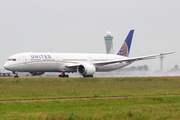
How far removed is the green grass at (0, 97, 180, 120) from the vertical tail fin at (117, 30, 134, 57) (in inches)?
1725

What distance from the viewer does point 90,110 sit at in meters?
15.8

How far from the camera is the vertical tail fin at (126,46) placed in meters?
65.1

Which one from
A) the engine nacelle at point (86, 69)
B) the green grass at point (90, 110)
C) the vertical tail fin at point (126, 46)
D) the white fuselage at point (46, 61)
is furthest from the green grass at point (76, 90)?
the vertical tail fin at point (126, 46)

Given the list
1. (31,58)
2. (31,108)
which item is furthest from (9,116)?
(31,58)

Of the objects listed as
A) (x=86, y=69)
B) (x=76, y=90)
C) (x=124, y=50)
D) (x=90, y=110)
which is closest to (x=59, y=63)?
(x=86, y=69)

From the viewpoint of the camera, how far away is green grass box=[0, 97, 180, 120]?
44.1ft

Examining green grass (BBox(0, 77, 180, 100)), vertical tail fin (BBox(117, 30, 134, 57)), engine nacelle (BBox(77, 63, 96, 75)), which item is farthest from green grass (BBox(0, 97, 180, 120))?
vertical tail fin (BBox(117, 30, 134, 57))

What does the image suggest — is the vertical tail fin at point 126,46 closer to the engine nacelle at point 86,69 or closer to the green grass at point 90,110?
the engine nacelle at point 86,69

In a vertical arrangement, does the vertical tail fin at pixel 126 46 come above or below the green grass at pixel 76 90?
above

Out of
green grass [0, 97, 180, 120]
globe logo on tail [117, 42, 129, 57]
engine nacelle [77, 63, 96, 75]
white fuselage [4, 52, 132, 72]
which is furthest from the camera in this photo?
globe logo on tail [117, 42, 129, 57]

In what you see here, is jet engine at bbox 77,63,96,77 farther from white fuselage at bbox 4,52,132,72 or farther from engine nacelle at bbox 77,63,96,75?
white fuselage at bbox 4,52,132,72

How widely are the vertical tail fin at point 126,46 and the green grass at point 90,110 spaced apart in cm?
4380

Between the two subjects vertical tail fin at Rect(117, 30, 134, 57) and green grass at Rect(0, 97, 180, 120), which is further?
vertical tail fin at Rect(117, 30, 134, 57)

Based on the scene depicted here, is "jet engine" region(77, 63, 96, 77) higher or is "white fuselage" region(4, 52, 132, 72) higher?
"white fuselage" region(4, 52, 132, 72)
